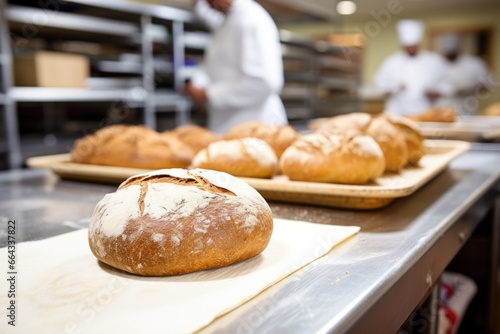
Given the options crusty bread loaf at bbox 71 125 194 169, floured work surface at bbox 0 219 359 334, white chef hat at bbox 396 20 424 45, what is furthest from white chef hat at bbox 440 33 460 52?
floured work surface at bbox 0 219 359 334

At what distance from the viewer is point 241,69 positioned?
9.11 ft

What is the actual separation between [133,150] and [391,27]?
10.2 meters

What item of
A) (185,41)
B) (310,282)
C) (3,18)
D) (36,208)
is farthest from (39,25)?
(310,282)

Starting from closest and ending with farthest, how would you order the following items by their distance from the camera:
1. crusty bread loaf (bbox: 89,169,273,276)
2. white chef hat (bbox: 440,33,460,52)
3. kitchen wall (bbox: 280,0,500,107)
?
crusty bread loaf (bbox: 89,169,273,276)
white chef hat (bbox: 440,33,460,52)
kitchen wall (bbox: 280,0,500,107)

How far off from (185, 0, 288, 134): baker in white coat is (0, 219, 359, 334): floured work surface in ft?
5.59

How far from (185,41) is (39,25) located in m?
1.43

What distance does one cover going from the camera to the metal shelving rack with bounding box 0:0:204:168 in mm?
3223

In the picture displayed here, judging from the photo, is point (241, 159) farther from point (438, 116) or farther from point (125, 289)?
point (438, 116)

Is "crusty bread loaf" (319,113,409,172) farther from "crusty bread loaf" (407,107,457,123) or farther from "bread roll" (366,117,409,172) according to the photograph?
"crusty bread loaf" (407,107,457,123)

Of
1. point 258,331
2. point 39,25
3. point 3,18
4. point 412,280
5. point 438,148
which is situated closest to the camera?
point 258,331

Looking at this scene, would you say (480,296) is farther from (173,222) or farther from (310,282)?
(173,222)

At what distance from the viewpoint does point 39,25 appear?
352 cm

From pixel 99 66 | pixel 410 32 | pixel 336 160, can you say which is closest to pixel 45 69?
pixel 99 66

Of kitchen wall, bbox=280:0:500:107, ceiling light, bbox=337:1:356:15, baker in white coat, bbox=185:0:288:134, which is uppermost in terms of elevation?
ceiling light, bbox=337:1:356:15
